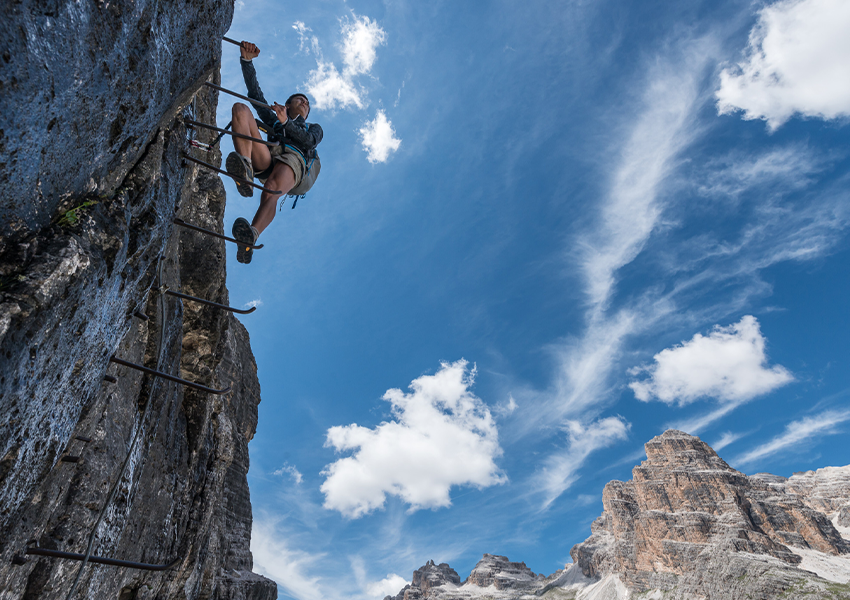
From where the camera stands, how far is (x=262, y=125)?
7.30 meters

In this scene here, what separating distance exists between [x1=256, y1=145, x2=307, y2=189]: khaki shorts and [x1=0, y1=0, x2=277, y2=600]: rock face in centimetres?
135

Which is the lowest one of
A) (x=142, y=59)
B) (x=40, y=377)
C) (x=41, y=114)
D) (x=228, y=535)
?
(x=40, y=377)

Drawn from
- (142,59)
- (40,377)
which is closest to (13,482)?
(40,377)

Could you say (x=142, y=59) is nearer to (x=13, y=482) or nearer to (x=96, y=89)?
(x=96, y=89)

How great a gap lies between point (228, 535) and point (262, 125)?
23.1m

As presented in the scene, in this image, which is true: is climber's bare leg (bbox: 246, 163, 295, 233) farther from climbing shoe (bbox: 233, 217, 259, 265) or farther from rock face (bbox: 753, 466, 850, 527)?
rock face (bbox: 753, 466, 850, 527)

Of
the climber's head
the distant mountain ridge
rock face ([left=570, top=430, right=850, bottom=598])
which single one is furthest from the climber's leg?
rock face ([left=570, top=430, right=850, bottom=598])

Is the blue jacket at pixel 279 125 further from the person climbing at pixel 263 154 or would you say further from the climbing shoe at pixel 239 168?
the climbing shoe at pixel 239 168

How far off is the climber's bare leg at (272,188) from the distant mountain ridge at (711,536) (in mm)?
139084

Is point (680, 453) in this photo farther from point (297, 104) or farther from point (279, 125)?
point (279, 125)

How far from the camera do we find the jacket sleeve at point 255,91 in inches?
271

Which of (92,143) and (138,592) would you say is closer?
(92,143)

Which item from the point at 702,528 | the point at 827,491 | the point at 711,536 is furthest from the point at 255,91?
the point at 827,491

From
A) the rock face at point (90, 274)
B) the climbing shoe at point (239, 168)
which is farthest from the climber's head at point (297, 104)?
the climbing shoe at point (239, 168)
